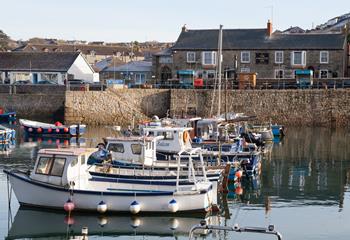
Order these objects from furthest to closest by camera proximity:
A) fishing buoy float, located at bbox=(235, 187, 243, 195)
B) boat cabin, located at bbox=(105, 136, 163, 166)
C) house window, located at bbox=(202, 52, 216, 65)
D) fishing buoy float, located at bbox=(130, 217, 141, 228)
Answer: house window, located at bbox=(202, 52, 216, 65)
fishing buoy float, located at bbox=(235, 187, 243, 195)
boat cabin, located at bbox=(105, 136, 163, 166)
fishing buoy float, located at bbox=(130, 217, 141, 228)

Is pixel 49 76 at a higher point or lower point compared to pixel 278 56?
lower

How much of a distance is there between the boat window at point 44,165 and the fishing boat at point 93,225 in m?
1.35

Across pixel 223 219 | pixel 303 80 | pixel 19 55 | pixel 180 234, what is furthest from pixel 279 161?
pixel 19 55

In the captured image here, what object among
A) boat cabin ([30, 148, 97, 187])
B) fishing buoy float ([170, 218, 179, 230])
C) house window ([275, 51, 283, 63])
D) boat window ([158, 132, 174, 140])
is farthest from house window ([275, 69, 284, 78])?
fishing buoy float ([170, 218, 179, 230])

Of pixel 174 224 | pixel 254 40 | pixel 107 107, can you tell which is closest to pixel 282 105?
pixel 254 40

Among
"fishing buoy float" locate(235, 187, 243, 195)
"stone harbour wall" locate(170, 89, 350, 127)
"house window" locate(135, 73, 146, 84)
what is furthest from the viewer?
"house window" locate(135, 73, 146, 84)

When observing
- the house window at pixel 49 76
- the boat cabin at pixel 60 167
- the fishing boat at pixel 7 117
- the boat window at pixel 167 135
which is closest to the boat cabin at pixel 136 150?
the boat window at pixel 167 135

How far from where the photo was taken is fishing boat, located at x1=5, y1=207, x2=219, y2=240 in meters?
23.0

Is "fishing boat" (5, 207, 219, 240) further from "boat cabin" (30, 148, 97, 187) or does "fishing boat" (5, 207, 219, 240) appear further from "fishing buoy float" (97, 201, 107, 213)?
"boat cabin" (30, 148, 97, 187)

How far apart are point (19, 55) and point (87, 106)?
15650mm

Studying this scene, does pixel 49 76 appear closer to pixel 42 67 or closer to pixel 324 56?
pixel 42 67

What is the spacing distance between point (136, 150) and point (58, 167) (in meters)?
5.35

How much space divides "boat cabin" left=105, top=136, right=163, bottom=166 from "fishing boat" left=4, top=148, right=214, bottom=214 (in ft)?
12.8

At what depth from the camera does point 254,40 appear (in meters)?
66.6
